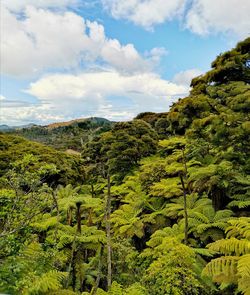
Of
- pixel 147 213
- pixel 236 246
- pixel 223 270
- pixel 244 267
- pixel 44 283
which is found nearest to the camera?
pixel 244 267

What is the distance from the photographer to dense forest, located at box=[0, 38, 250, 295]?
245 inches

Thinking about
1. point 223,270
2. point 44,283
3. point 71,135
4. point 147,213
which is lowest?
point 147,213

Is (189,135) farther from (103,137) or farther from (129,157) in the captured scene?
(103,137)

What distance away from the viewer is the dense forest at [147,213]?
6230 millimetres

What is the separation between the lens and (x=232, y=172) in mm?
11586

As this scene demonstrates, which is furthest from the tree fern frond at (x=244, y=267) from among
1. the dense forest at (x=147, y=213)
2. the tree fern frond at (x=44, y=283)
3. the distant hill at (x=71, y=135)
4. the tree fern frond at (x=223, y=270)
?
the distant hill at (x=71, y=135)

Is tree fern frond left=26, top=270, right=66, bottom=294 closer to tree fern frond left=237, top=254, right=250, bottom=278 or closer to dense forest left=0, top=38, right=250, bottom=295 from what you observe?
dense forest left=0, top=38, right=250, bottom=295

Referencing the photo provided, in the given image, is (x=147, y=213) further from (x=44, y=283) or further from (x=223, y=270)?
(x=44, y=283)

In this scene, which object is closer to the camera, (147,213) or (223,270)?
(223,270)

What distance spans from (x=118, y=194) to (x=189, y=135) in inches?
177

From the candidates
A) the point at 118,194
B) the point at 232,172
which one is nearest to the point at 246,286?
the point at 232,172

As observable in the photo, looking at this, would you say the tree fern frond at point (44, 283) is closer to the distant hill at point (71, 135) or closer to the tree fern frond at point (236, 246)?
the tree fern frond at point (236, 246)

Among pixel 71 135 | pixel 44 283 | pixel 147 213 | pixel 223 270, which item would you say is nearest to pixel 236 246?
pixel 223 270

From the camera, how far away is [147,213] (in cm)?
1420
